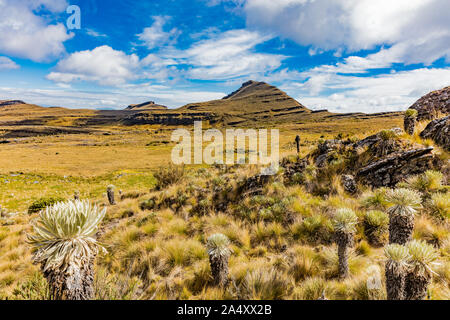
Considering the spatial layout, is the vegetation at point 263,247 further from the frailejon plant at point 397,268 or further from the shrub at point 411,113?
the shrub at point 411,113

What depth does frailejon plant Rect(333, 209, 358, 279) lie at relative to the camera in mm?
3287

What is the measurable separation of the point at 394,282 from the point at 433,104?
36.1 feet

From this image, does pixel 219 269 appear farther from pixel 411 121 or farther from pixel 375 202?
pixel 411 121

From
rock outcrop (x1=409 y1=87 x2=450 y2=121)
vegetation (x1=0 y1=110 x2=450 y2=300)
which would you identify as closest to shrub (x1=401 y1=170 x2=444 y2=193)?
vegetation (x1=0 y1=110 x2=450 y2=300)

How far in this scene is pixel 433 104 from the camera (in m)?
9.35

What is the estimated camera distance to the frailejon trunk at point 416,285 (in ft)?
7.89

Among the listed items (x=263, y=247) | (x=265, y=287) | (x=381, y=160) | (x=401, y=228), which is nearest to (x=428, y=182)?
(x=381, y=160)

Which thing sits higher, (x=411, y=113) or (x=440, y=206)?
(x=411, y=113)

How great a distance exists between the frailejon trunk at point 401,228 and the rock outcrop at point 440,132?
5129 mm

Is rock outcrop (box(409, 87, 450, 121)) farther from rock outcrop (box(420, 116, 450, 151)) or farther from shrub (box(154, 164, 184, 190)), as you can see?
shrub (box(154, 164, 184, 190))

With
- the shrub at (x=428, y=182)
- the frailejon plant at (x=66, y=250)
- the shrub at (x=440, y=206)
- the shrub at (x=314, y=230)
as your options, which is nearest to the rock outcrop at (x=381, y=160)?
the shrub at (x=428, y=182)

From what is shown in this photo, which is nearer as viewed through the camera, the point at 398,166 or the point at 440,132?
the point at 398,166

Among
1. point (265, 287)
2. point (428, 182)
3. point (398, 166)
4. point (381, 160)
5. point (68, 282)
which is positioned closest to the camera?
point (68, 282)

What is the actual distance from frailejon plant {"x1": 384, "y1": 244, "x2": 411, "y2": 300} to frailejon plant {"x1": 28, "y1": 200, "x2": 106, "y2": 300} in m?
3.36
